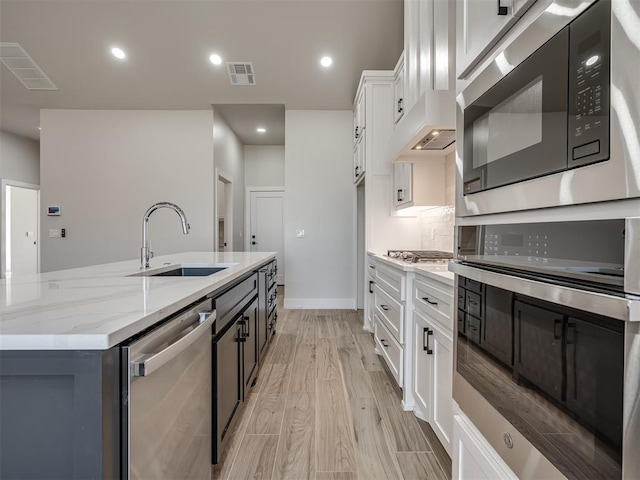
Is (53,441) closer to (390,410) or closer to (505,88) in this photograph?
(505,88)

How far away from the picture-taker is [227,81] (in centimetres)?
416

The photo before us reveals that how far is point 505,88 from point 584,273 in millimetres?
456

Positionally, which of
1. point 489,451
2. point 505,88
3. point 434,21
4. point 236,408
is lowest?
point 236,408

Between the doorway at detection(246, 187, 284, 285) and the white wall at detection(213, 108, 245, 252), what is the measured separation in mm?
230

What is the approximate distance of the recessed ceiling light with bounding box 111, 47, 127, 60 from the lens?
12.4ft

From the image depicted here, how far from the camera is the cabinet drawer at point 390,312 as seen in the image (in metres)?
2.01

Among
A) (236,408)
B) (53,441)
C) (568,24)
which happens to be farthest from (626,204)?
(236,408)

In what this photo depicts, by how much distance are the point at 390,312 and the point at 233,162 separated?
4545 mm

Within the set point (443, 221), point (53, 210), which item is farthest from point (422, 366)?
point (53, 210)

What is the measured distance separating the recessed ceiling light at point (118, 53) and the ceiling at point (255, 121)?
3.97ft

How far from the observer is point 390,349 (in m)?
2.31

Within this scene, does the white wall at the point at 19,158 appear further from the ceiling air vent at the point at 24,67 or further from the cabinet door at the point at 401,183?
the cabinet door at the point at 401,183

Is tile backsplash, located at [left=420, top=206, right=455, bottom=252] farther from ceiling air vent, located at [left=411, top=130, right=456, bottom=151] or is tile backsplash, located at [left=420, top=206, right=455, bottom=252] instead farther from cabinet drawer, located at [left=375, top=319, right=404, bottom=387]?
cabinet drawer, located at [left=375, top=319, right=404, bottom=387]

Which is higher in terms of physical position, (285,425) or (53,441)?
(53,441)
